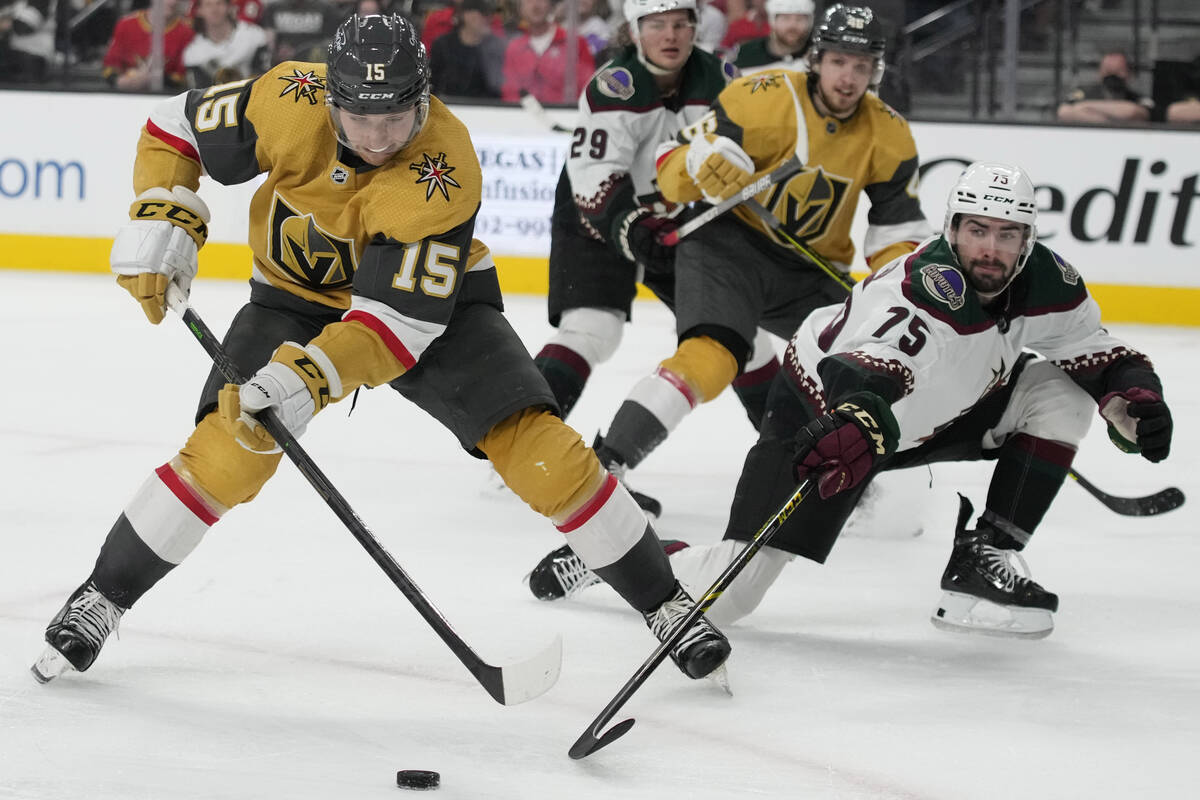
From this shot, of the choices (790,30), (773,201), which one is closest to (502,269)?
(790,30)

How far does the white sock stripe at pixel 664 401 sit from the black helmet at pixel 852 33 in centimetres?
77

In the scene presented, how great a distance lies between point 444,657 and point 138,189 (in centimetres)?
86

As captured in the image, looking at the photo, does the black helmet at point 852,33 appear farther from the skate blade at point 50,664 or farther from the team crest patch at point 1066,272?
the skate blade at point 50,664

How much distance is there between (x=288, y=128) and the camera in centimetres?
235

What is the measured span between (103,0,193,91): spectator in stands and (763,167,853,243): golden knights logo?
428cm

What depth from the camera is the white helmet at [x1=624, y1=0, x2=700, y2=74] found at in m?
3.60

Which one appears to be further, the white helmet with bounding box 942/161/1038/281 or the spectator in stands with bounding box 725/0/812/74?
the spectator in stands with bounding box 725/0/812/74

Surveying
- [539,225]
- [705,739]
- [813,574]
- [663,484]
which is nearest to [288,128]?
[705,739]

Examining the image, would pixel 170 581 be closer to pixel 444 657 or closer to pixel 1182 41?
pixel 444 657

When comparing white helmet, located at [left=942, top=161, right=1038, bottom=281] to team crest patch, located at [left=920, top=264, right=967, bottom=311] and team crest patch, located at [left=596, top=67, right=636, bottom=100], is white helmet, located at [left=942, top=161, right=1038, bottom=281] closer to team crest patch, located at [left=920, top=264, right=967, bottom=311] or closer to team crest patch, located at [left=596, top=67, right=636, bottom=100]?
team crest patch, located at [left=920, top=264, right=967, bottom=311]

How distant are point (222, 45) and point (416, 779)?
559cm

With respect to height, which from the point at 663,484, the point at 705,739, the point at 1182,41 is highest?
the point at 1182,41

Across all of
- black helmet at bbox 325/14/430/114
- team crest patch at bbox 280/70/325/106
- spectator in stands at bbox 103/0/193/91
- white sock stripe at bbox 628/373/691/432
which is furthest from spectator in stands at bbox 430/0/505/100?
black helmet at bbox 325/14/430/114

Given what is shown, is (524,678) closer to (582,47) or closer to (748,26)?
(582,47)
